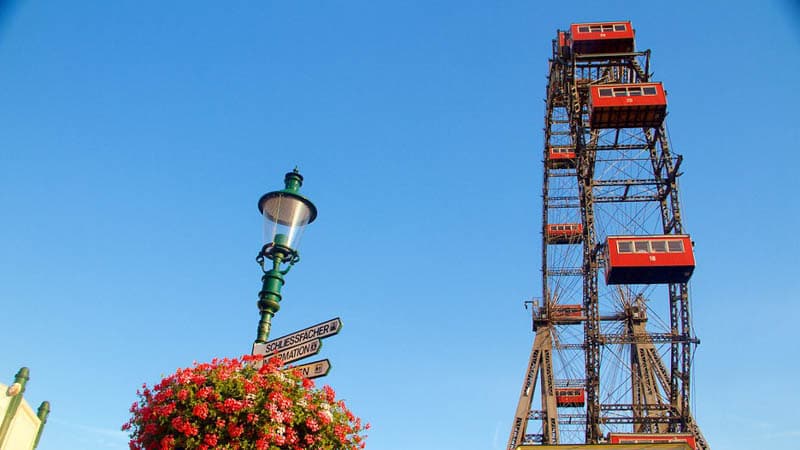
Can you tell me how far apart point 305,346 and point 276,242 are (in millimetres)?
1474

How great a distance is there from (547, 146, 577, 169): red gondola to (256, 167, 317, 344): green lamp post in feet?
149

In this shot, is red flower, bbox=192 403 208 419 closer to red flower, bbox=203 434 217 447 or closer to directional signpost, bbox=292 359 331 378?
red flower, bbox=203 434 217 447

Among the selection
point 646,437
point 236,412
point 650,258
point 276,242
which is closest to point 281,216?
point 276,242

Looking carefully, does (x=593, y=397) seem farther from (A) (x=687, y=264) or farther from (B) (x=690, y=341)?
(A) (x=687, y=264)

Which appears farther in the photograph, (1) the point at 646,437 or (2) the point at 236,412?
(1) the point at 646,437

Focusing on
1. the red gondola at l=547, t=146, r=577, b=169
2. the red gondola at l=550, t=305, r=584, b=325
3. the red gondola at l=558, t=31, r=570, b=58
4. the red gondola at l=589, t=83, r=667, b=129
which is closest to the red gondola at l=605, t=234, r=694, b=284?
the red gondola at l=589, t=83, r=667, b=129

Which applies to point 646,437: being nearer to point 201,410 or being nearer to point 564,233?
point 564,233

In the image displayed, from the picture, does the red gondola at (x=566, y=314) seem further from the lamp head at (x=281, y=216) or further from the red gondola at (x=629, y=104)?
the lamp head at (x=281, y=216)

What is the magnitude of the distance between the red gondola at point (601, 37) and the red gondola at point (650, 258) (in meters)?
15.1

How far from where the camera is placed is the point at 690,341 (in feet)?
120

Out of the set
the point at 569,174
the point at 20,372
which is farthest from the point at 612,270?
the point at 20,372

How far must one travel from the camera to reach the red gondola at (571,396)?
57.2m

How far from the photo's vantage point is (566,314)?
172 feet

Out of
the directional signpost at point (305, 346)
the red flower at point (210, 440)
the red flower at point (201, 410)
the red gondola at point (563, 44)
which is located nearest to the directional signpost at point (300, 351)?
the directional signpost at point (305, 346)
